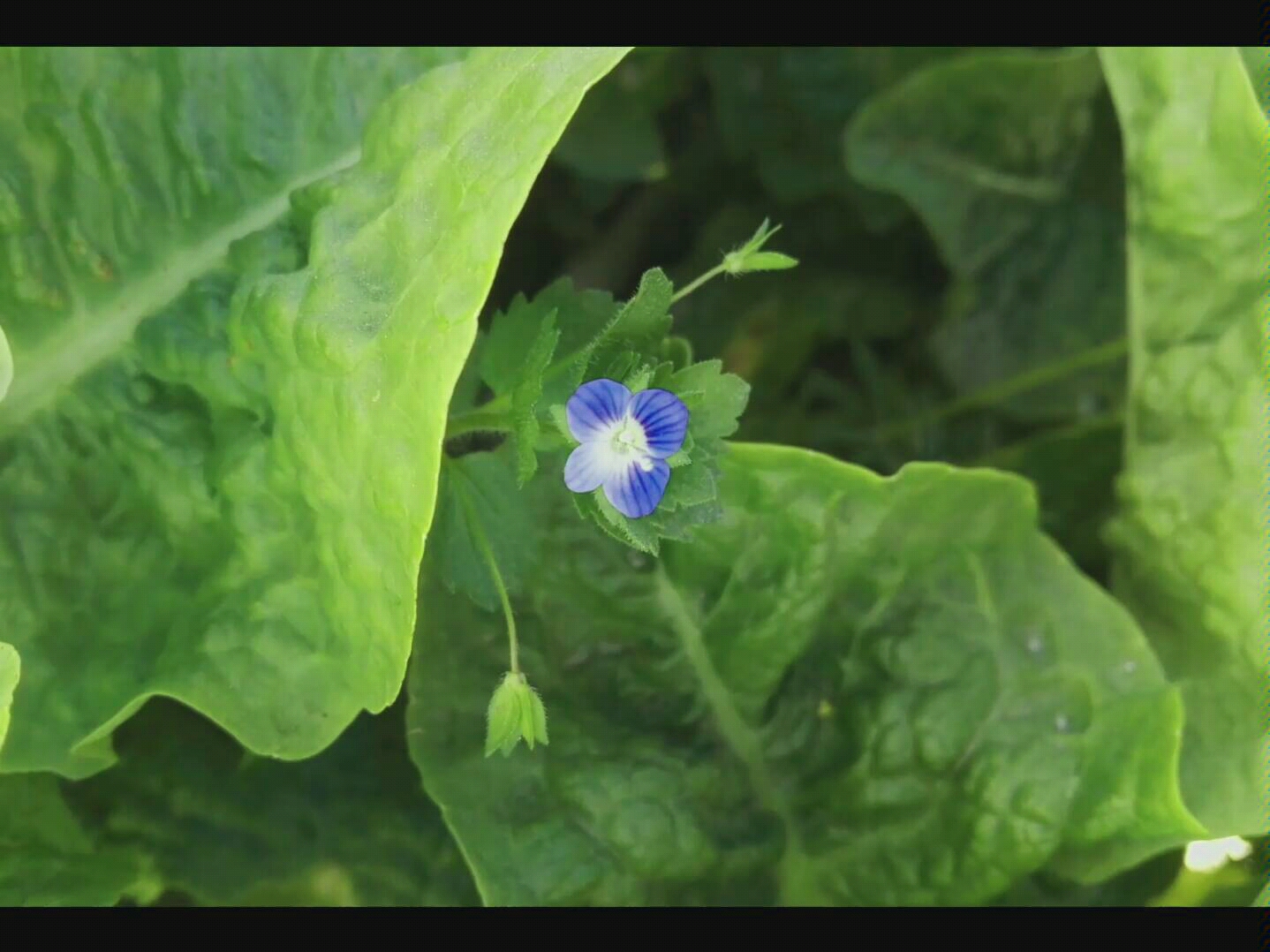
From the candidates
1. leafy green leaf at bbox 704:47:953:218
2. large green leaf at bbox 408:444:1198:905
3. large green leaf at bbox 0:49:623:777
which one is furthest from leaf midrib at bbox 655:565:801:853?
leafy green leaf at bbox 704:47:953:218

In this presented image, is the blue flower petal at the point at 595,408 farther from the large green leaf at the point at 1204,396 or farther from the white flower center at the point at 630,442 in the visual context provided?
the large green leaf at the point at 1204,396

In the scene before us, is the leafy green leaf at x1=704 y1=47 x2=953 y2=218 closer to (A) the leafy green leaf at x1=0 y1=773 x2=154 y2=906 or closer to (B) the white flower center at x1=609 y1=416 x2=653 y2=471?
(B) the white flower center at x1=609 y1=416 x2=653 y2=471

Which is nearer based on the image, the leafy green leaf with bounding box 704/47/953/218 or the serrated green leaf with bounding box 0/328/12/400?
the serrated green leaf with bounding box 0/328/12/400

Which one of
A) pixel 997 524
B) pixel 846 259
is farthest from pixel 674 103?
pixel 997 524

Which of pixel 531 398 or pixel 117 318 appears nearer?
pixel 531 398

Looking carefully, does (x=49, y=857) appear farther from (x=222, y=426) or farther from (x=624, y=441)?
(x=624, y=441)

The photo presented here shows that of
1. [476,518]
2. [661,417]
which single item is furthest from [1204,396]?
[476,518]
